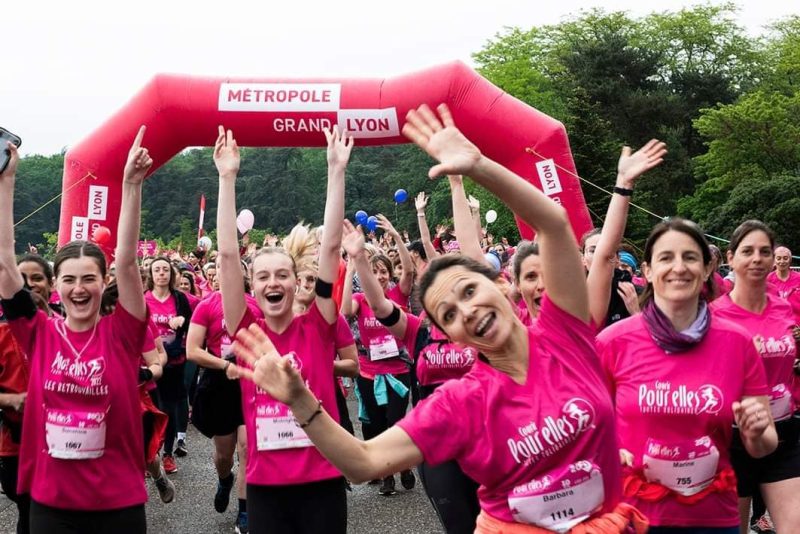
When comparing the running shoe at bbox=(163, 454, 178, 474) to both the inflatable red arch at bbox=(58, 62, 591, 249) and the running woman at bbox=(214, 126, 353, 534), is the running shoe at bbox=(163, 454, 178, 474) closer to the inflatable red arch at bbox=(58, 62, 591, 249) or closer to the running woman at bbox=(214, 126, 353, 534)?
the inflatable red arch at bbox=(58, 62, 591, 249)

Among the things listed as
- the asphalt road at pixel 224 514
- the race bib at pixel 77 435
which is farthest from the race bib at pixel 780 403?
the race bib at pixel 77 435

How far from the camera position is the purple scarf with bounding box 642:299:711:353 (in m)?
3.21

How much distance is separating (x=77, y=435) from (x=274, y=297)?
1052mm

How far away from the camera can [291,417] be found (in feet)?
13.0

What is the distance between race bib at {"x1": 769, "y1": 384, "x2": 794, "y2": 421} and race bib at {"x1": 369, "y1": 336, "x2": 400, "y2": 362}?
3747mm

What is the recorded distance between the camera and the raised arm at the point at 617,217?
347 centimetres

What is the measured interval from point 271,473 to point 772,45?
52.0 metres

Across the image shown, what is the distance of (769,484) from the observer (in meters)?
4.33

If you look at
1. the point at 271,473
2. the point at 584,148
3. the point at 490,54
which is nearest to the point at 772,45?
the point at 490,54

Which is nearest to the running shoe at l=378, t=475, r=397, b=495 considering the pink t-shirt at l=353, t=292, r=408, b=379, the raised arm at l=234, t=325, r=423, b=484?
the pink t-shirt at l=353, t=292, r=408, b=379

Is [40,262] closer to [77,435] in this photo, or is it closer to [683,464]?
[77,435]

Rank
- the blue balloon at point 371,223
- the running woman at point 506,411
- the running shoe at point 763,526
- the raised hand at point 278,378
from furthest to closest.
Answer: the blue balloon at point 371,223 < the running shoe at point 763,526 < the running woman at point 506,411 < the raised hand at point 278,378

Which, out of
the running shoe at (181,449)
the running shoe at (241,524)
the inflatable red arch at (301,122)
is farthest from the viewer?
the inflatable red arch at (301,122)

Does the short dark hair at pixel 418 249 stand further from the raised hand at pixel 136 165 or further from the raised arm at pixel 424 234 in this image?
the raised hand at pixel 136 165
